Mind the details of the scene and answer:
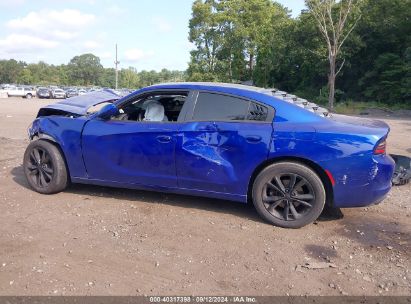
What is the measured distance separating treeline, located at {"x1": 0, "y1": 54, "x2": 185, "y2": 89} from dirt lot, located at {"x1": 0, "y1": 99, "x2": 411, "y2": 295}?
4332 inches

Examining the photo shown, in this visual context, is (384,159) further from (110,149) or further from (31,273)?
(31,273)

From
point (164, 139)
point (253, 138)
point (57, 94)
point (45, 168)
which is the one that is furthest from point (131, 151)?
point (57, 94)

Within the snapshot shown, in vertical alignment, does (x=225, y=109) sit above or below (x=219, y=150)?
above

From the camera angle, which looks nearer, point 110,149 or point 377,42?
point 110,149

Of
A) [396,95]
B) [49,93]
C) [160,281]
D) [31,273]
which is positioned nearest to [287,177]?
[160,281]

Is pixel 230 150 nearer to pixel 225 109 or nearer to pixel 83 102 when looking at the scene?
pixel 225 109

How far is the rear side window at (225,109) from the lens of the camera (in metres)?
4.43

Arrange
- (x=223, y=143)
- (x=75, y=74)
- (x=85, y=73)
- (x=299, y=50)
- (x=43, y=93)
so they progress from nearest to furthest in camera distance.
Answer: (x=223, y=143) < (x=299, y=50) < (x=43, y=93) < (x=75, y=74) < (x=85, y=73)

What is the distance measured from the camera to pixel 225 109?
453 centimetres

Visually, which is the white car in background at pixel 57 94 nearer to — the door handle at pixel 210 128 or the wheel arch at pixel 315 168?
the door handle at pixel 210 128

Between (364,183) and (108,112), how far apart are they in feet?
9.89

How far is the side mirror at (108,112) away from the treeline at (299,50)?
94.0 ft

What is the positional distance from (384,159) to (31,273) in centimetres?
353

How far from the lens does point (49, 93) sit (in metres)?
49.7
